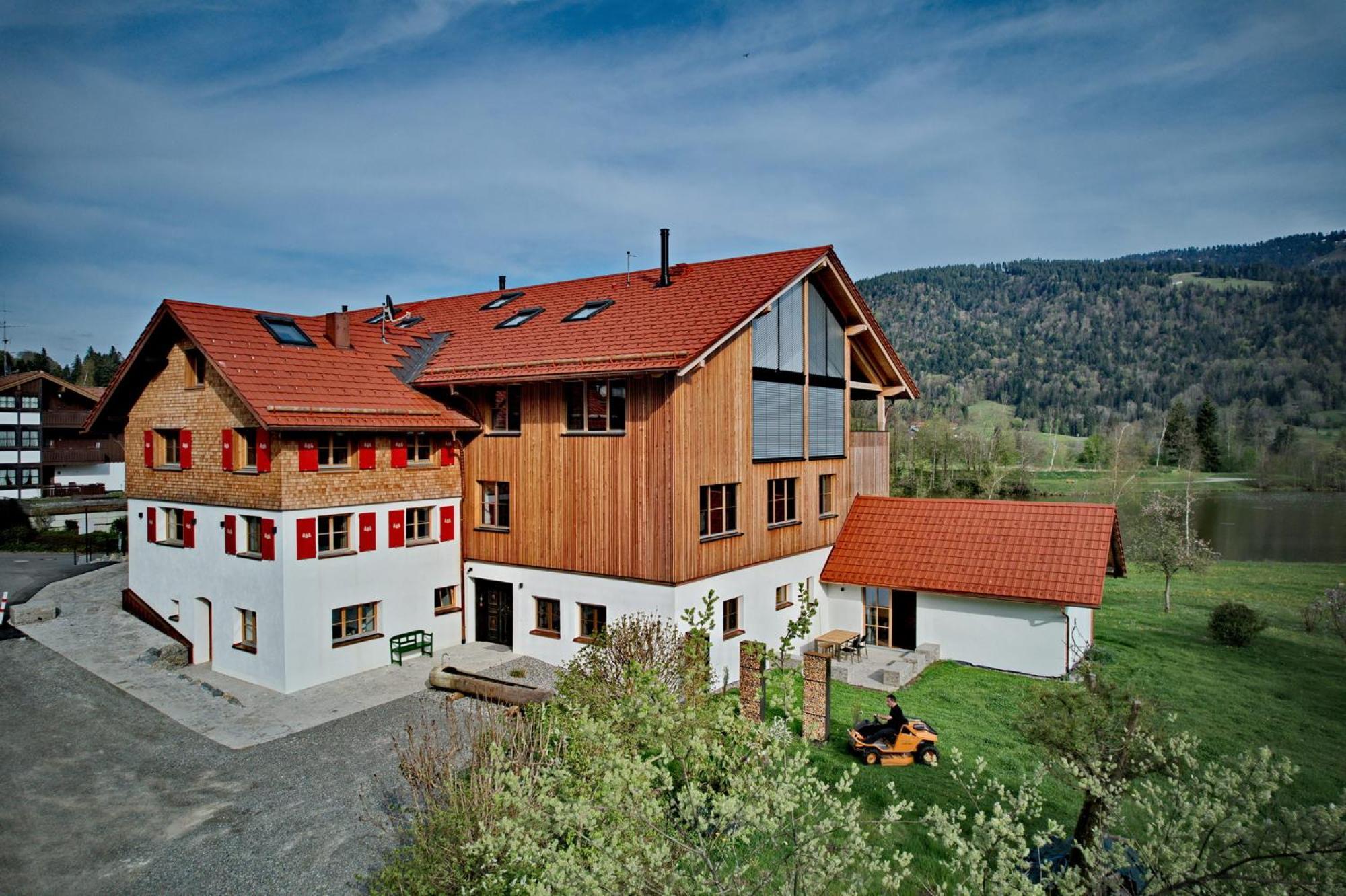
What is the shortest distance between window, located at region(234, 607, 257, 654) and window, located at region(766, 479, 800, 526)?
11.1 metres

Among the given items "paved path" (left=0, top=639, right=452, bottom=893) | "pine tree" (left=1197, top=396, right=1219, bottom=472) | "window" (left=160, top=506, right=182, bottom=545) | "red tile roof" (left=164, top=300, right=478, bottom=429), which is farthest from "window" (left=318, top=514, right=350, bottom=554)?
"pine tree" (left=1197, top=396, right=1219, bottom=472)

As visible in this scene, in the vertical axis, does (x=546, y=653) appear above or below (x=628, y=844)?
below

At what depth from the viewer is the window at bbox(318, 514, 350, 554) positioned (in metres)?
15.6

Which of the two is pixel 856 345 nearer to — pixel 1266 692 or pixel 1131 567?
pixel 1266 692

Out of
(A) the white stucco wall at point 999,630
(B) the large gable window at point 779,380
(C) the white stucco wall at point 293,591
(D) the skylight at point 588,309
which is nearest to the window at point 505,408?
(C) the white stucco wall at point 293,591

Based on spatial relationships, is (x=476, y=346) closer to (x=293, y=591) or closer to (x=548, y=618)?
(x=548, y=618)

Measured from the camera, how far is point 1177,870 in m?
4.26

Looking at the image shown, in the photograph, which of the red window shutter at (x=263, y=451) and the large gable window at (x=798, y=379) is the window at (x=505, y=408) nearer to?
the red window shutter at (x=263, y=451)

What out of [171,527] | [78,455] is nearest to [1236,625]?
[171,527]

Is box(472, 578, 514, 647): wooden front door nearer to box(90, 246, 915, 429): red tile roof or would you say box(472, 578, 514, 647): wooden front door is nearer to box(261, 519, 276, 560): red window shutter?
box(90, 246, 915, 429): red tile roof

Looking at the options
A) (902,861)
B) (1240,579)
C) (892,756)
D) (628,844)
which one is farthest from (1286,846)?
(1240,579)

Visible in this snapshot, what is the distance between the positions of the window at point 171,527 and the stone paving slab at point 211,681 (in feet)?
7.63

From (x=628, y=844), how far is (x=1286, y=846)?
3.85 metres

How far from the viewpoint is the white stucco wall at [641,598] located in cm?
1511
